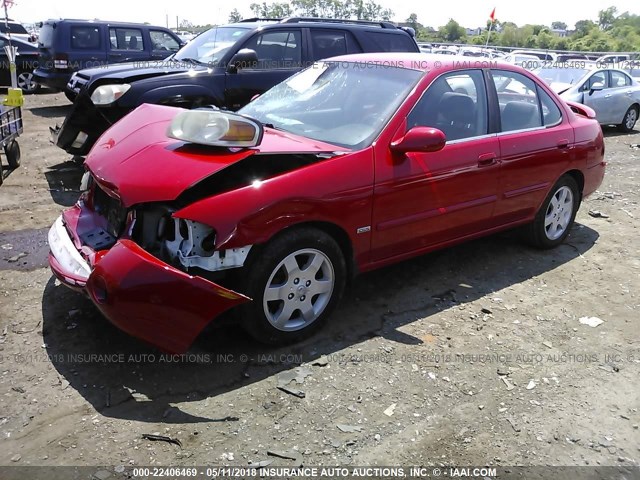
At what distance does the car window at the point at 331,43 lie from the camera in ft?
26.4

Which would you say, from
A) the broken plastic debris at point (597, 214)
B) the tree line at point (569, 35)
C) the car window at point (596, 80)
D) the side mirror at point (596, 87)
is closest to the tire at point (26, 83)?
the car window at point (596, 80)

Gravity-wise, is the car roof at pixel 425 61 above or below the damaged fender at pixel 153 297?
above

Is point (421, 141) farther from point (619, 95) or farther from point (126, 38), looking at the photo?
point (126, 38)

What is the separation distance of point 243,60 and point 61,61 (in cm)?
678

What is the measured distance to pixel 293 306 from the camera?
11.4 feet

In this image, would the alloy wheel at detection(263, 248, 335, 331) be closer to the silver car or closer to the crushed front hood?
the crushed front hood

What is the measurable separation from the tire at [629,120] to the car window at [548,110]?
29.8ft

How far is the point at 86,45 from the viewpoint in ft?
40.2

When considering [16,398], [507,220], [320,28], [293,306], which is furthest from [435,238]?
[320,28]

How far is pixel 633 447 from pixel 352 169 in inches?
84.0

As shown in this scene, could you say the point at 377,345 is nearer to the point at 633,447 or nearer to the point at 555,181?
the point at 633,447

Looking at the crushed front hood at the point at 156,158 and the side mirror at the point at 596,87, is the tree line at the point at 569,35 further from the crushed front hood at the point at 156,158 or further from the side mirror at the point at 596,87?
the crushed front hood at the point at 156,158

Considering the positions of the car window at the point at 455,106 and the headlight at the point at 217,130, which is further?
the car window at the point at 455,106

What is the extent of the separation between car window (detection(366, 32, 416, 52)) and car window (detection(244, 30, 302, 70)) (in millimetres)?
1312
